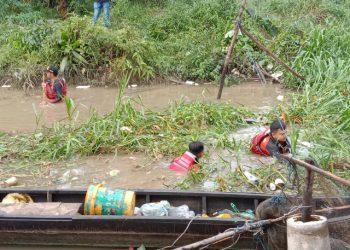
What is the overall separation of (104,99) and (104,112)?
856mm

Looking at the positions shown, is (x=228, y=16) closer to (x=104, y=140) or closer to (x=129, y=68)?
(x=129, y=68)

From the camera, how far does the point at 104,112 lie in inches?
323

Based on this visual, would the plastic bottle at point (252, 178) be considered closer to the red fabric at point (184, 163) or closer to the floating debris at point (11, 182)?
the red fabric at point (184, 163)

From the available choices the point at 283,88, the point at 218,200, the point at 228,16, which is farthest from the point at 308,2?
the point at 218,200

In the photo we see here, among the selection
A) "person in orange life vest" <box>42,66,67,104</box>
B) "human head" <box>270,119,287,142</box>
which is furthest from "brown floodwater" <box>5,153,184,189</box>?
"person in orange life vest" <box>42,66,67,104</box>

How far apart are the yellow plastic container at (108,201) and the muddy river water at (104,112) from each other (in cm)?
94

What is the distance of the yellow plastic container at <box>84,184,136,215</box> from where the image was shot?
4410 millimetres

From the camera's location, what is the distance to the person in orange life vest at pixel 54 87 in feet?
26.8

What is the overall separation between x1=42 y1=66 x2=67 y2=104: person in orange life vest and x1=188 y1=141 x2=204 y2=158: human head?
3.29m

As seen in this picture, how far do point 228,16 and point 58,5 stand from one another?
4.72 metres

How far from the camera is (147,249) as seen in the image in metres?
4.42

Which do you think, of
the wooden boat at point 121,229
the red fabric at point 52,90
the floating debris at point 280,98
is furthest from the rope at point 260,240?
the red fabric at point 52,90

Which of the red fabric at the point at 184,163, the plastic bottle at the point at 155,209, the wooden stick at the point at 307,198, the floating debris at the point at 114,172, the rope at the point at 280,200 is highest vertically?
the wooden stick at the point at 307,198

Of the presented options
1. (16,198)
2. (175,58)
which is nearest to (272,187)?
(16,198)
